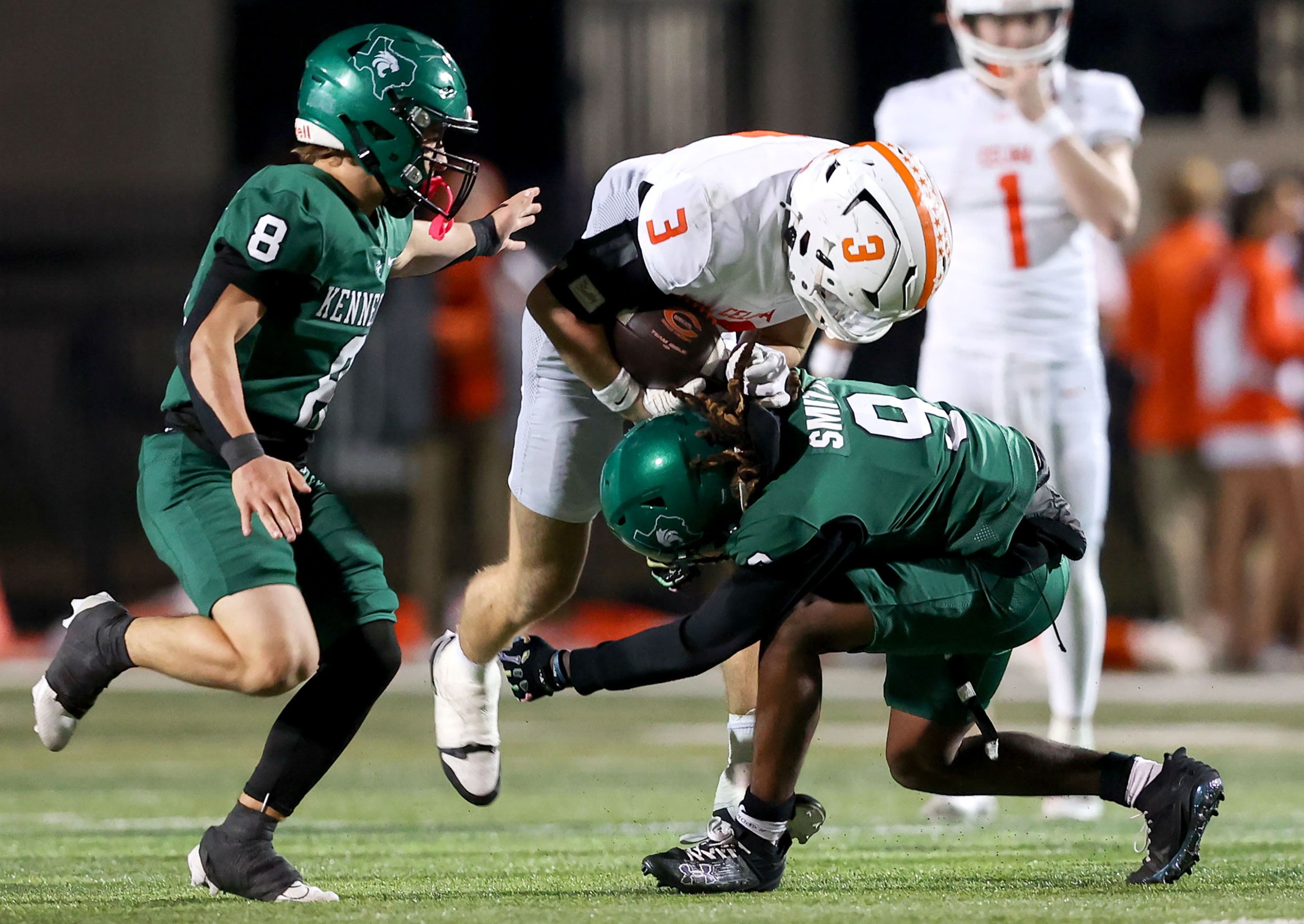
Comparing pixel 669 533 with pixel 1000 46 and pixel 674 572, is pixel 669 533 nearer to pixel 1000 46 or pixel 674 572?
pixel 674 572

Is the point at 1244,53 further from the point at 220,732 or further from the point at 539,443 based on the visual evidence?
the point at 539,443

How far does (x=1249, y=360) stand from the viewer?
990 cm

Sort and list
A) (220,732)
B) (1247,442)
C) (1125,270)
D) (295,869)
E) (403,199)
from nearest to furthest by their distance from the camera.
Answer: (295,869), (403,199), (220,732), (1247,442), (1125,270)

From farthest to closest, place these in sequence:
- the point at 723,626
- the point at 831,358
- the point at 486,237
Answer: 1. the point at 831,358
2. the point at 486,237
3. the point at 723,626

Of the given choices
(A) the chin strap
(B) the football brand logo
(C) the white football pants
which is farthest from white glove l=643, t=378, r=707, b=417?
(C) the white football pants

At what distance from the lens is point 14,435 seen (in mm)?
11117

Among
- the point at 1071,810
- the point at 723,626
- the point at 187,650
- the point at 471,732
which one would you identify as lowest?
the point at 1071,810

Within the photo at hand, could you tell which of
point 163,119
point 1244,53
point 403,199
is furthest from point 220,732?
point 1244,53

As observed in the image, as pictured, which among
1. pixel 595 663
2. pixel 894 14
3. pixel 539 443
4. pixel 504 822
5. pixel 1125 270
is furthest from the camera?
pixel 894 14

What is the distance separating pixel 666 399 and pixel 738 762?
0.88m

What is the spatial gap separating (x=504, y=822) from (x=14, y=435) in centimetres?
631

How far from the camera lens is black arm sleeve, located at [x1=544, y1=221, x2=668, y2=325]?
454 centimetres

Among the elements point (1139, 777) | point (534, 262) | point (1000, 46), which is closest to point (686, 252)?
point (1139, 777)

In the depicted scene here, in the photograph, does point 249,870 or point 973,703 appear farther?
point 973,703
